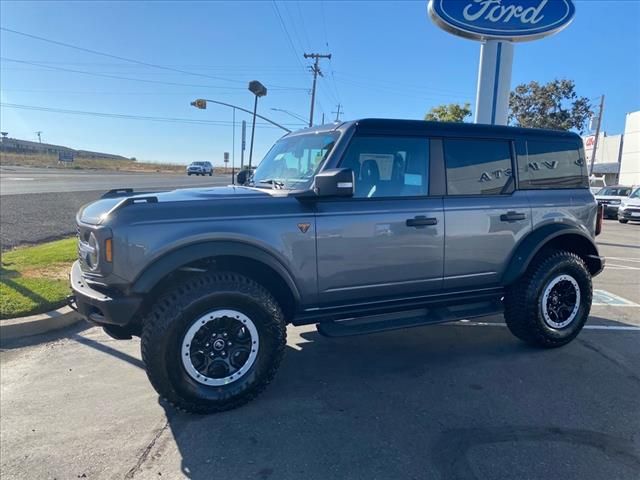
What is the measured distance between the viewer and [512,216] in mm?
4199

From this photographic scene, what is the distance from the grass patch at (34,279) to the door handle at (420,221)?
391cm

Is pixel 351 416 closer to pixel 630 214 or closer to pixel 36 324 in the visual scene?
pixel 36 324

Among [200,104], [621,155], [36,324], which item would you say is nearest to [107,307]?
[36,324]

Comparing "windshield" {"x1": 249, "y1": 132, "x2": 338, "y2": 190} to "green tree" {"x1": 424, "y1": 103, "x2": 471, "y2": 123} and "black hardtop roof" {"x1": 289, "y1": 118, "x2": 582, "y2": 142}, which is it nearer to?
"black hardtop roof" {"x1": 289, "y1": 118, "x2": 582, "y2": 142}

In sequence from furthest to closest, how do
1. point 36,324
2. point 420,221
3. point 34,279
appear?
point 34,279 < point 36,324 < point 420,221

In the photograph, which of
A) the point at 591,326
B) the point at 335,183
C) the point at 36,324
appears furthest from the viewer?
the point at 591,326

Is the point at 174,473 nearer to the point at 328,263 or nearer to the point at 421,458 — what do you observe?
the point at 421,458

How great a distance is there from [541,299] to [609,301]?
2791 millimetres

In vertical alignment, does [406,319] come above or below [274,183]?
below

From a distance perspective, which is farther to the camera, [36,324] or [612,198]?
[612,198]

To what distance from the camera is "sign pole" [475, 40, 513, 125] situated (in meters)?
10.9

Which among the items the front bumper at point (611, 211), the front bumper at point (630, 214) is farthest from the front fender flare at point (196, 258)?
the front bumper at point (611, 211)

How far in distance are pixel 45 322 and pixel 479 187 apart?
4.49 meters

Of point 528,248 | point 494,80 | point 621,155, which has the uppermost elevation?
point 621,155
